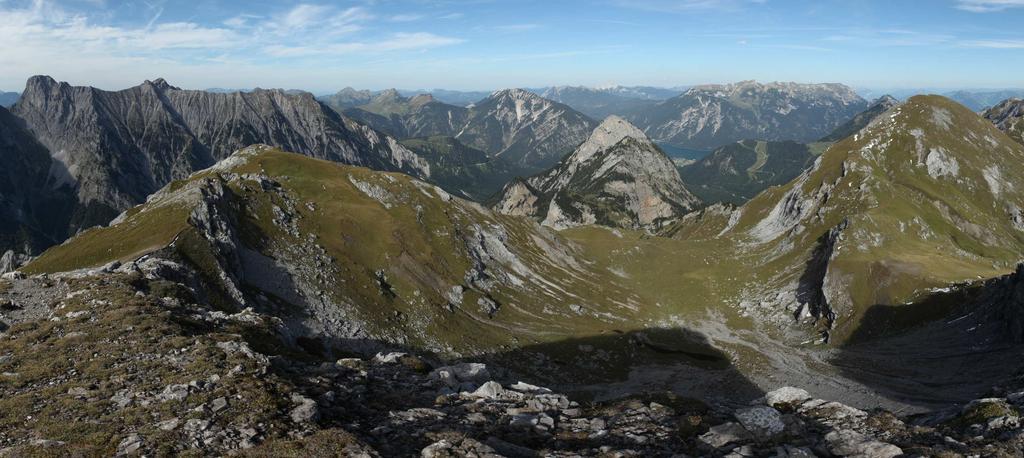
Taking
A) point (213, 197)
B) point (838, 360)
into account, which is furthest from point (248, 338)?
point (838, 360)

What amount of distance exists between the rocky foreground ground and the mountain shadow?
5129 cm

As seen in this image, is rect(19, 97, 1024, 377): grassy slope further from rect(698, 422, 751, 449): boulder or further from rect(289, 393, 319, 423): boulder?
rect(698, 422, 751, 449): boulder

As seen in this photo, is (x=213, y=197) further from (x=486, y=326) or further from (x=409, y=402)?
(x=409, y=402)

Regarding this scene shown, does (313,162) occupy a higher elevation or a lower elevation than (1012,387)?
higher

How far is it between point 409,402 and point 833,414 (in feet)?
73.4

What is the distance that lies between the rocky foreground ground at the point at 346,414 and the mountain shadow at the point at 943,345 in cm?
5129

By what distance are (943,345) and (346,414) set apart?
11098cm

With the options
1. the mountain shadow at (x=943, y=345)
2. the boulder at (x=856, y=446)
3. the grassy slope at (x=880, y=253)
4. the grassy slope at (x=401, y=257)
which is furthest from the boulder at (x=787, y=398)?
the grassy slope at (x=880, y=253)

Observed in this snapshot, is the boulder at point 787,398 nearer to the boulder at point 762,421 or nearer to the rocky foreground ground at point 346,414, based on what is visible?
the rocky foreground ground at point 346,414

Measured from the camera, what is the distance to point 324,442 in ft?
68.8

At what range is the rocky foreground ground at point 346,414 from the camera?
2152cm

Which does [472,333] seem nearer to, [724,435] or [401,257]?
[401,257]

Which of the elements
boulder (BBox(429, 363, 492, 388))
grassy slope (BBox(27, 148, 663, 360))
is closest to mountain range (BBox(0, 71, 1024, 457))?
boulder (BBox(429, 363, 492, 388))

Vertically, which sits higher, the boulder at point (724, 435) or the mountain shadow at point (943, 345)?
the boulder at point (724, 435)
